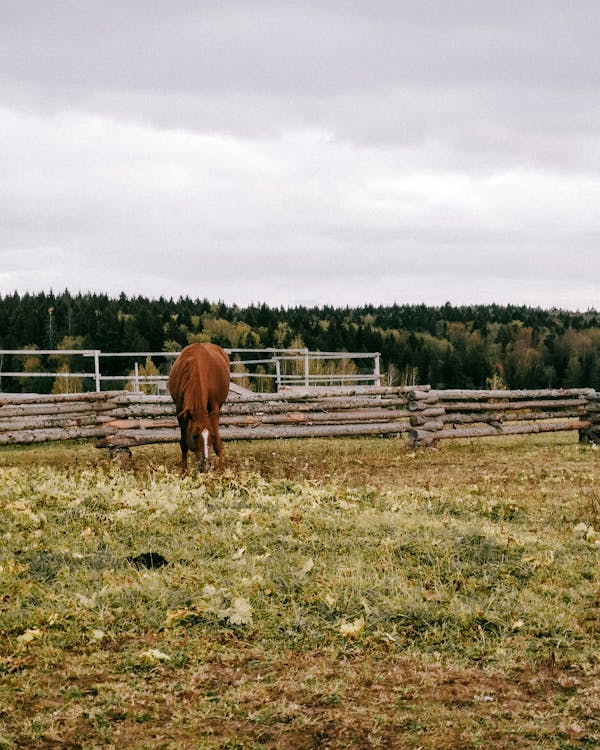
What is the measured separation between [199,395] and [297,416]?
4.44m

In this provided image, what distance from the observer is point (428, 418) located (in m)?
15.9

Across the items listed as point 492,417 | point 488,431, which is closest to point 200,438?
point 488,431

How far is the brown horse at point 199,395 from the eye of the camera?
10898mm

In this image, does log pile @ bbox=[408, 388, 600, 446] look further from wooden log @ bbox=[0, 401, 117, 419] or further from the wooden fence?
wooden log @ bbox=[0, 401, 117, 419]

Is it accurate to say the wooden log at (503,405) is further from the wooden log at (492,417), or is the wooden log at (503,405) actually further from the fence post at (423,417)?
the fence post at (423,417)

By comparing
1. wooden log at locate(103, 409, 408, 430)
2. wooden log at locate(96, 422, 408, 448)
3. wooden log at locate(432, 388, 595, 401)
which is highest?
wooden log at locate(432, 388, 595, 401)

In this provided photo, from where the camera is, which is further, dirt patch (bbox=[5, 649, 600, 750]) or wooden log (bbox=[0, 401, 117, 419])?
wooden log (bbox=[0, 401, 117, 419])

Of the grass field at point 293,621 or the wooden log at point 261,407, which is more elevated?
the wooden log at point 261,407

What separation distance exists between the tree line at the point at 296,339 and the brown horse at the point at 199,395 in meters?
68.8

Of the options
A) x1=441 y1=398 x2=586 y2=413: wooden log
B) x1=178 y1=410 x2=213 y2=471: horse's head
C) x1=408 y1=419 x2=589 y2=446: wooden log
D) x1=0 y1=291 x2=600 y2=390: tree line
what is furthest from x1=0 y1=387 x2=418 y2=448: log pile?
x1=0 y1=291 x2=600 y2=390: tree line

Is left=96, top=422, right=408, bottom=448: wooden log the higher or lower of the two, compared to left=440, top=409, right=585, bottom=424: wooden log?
lower

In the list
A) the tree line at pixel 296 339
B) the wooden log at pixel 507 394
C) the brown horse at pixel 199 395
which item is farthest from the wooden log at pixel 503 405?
the tree line at pixel 296 339

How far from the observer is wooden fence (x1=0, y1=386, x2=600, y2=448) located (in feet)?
46.5

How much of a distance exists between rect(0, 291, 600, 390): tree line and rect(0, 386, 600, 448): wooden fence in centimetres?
6340
